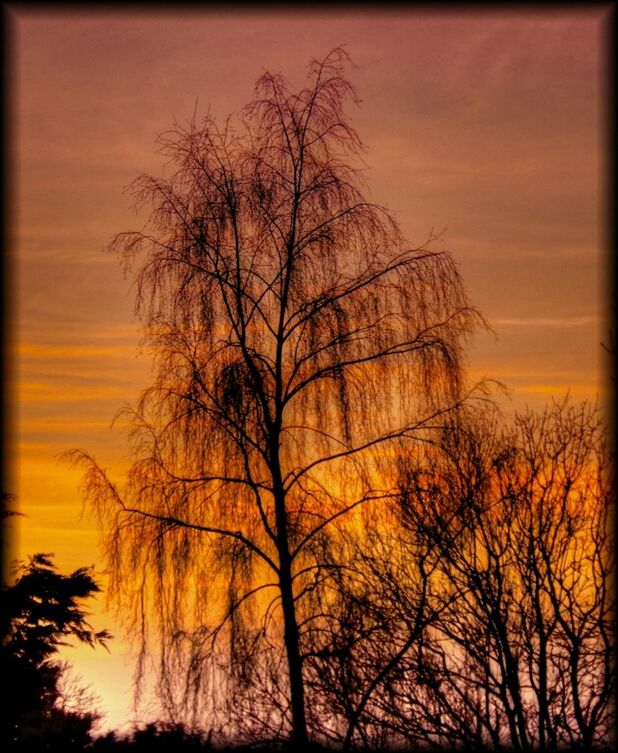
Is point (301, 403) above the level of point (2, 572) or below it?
above

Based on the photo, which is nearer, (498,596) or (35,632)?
(498,596)

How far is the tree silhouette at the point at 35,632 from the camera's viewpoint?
42.1 ft

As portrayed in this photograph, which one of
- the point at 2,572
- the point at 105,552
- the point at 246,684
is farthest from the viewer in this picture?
the point at 2,572

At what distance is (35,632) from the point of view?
1339cm

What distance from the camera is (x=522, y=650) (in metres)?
12.3

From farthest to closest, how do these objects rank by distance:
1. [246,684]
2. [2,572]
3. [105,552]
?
[2,572] < [105,552] < [246,684]

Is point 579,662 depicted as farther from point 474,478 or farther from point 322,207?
point 322,207

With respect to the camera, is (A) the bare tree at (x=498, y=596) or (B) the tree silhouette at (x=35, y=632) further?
(B) the tree silhouette at (x=35, y=632)

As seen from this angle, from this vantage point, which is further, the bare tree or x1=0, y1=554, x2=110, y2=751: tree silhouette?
x1=0, y1=554, x2=110, y2=751: tree silhouette

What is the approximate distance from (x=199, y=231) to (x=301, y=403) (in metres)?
2.53

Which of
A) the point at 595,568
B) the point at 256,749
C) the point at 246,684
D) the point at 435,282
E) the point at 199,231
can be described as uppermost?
the point at 199,231

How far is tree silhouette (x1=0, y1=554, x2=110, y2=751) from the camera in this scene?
42.1 feet

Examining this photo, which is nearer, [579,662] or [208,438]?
[208,438]

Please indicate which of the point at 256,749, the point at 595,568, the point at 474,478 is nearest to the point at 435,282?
the point at 474,478
